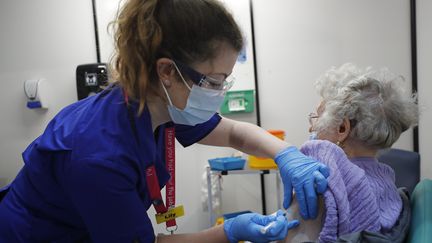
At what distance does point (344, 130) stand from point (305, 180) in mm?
302

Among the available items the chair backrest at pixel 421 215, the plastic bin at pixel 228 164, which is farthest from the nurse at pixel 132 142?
the plastic bin at pixel 228 164

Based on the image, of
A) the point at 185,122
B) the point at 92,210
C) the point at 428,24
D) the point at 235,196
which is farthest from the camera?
the point at 235,196

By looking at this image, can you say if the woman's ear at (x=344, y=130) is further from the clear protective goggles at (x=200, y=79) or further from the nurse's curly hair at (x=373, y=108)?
the clear protective goggles at (x=200, y=79)

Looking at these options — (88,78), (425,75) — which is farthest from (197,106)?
(425,75)

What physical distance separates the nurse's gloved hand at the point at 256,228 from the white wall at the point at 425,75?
2.14 metres

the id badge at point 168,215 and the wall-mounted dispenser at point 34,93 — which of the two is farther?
the wall-mounted dispenser at point 34,93

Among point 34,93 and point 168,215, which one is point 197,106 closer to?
point 168,215

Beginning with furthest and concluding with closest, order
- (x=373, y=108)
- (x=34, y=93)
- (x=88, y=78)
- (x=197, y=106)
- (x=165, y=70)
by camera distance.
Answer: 1. (x=34, y=93)
2. (x=88, y=78)
3. (x=373, y=108)
4. (x=197, y=106)
5. (x=165, y=70)

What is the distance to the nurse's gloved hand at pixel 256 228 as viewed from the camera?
0.97 metres

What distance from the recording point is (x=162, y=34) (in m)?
0.87

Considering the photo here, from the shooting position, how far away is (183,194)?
3127 millimetres

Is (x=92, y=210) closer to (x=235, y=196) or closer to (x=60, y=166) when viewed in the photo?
(x=60, y=166)

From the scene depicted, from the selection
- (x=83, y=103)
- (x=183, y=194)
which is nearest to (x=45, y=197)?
(x=83, y=103)

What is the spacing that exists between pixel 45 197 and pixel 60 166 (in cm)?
14
